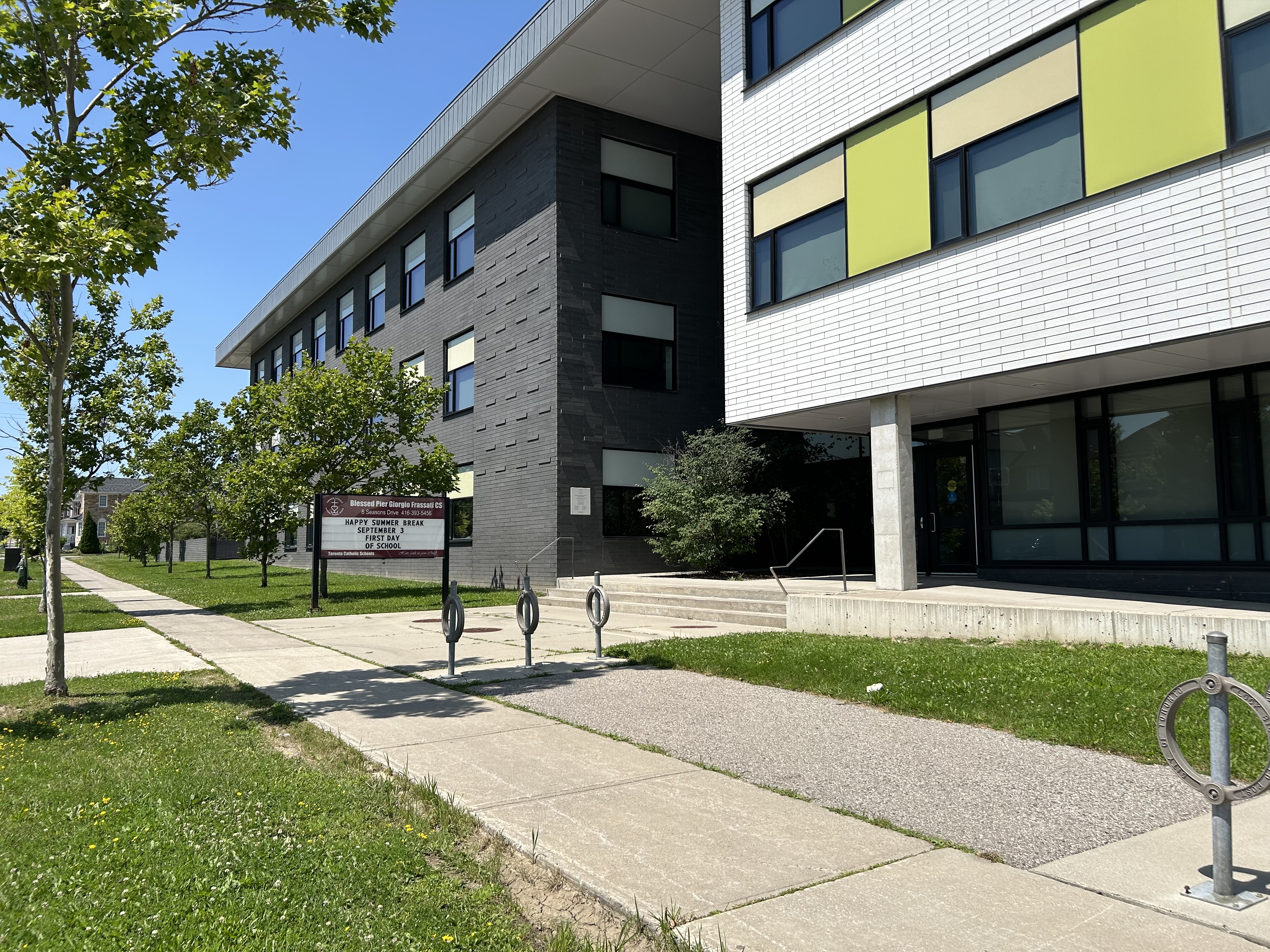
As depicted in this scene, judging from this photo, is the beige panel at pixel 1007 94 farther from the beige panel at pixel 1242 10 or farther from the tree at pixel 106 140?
the tree at pixel 106 140

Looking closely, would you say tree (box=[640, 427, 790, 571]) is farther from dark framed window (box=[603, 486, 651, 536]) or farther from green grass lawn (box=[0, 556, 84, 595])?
green grass lawn (box=[0, 556, 84, 595])

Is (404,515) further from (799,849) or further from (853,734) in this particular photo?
(799,849)

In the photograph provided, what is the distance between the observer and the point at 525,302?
2319 cm

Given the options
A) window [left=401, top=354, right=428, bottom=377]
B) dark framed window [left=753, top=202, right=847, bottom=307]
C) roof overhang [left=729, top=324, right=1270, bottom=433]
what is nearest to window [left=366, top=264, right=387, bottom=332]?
window [left=401, top=354, right=428, bottom=377]

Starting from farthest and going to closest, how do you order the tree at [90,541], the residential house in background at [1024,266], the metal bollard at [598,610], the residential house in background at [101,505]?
the residential house in background at [101,505]
the tree at [90,541]
the metal bollard at [598,610]
the residential house in background at [1024,266]

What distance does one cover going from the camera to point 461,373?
26766mm

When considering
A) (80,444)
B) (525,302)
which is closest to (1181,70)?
(525,302)

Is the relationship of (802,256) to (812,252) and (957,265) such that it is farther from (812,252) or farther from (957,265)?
(957,265)

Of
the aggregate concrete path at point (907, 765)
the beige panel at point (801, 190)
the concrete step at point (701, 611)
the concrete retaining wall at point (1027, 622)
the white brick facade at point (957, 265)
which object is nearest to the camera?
the aggregate concrete path at point (907, 765)

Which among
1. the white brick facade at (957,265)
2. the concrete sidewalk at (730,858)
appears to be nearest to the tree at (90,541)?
Answer: the white brick facade at (957,265)

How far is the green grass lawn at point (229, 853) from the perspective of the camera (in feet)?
11.0

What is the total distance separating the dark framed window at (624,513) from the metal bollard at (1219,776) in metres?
18.8

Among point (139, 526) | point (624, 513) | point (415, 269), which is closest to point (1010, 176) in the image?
point (624, 513)

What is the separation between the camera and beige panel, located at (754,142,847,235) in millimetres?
14664
